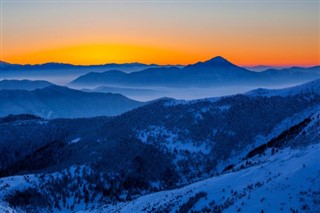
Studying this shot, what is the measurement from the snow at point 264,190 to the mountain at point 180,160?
0.08 m

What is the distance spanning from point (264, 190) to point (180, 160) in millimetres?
50287

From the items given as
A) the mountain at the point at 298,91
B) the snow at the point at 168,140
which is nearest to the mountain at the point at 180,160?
the snow at the point at 168,140

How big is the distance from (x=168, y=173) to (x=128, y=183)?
308 inches

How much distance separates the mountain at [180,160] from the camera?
3531 centimetres

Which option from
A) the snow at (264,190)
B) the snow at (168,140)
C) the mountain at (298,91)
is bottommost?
the snow at (168,140)

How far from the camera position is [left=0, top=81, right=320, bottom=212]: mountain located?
116 feet

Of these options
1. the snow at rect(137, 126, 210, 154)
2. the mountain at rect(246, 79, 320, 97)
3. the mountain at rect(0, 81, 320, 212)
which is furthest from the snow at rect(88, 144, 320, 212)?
the mountain at rect(246, 79, 320, 97)

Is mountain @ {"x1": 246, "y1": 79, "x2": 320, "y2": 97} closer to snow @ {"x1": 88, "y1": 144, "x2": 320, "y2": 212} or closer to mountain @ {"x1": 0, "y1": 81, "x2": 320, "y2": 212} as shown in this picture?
mountain @ {"x1": 0, "y1": 81, "x2": 320, "y2": 212}

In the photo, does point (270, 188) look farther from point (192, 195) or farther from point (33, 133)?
point (33, 133)

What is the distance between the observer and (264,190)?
32.2 meters

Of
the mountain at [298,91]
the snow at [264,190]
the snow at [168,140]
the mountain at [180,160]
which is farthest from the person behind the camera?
the mountain at [298,91]

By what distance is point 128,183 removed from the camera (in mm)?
76062

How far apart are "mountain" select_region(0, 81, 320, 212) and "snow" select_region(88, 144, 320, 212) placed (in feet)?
0.27

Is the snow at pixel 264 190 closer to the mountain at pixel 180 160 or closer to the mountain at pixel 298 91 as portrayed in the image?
the mountain at pixel 180 160
